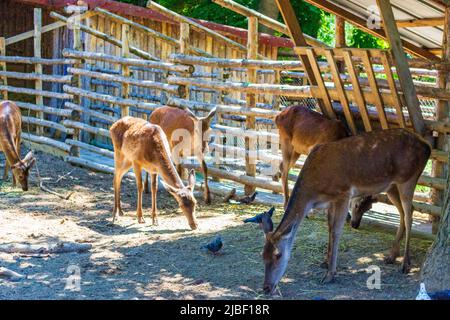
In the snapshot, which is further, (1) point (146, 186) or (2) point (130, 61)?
(2) point (130, 61)

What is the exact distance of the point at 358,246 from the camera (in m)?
7.62

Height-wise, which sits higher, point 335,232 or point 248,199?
point 335,232

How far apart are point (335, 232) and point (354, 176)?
576mm

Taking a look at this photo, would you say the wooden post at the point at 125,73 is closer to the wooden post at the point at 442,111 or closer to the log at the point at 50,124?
the log at the point at 50,124

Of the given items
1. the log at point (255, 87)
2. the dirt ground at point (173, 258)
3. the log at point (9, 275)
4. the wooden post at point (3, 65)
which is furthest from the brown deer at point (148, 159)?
the wooden post at point (3, 65)

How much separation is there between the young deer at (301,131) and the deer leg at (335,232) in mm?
1776

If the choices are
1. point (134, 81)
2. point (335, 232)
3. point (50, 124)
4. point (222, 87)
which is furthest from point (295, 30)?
point (50, 124)

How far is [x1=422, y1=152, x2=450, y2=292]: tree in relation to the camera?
589cm

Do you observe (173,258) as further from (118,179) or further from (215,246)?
(118,179)

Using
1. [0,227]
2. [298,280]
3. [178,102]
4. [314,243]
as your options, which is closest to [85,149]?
[178,102]

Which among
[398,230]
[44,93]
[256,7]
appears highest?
[256,7]

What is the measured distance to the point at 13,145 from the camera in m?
11.7

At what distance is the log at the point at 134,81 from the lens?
11.8 meters

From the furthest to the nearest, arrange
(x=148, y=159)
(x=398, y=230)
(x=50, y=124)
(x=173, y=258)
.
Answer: (x=50, y=124), (x=148, y=159), (x=173, y=258), (x=398, y=230)
